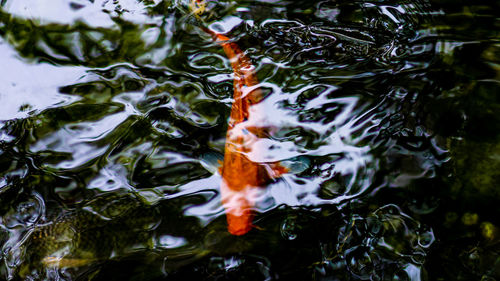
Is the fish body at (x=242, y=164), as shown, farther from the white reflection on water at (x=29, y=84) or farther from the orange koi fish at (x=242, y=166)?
the white reflection on water at (x=29, y=84)

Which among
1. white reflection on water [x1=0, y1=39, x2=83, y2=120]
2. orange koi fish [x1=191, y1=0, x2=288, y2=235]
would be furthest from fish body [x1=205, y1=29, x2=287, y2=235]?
white reflection on water [x1=0, y1=39, x2=83, y2=120]

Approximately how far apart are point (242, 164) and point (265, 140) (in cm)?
23

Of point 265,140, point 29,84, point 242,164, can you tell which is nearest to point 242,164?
point 242,164

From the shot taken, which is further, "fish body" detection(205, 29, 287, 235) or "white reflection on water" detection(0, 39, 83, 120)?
"white reflection on water" detection(0, 39, 83, 120)

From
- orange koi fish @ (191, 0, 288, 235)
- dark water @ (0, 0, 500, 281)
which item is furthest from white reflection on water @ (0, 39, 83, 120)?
orange koi fish @ (191, 0, 288, 235)

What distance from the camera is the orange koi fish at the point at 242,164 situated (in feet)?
6.65

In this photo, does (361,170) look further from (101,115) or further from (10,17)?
(10,17)

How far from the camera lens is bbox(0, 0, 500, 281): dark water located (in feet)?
6.31

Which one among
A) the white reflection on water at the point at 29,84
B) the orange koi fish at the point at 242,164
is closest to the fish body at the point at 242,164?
the orange koi fish at the point at 242,164

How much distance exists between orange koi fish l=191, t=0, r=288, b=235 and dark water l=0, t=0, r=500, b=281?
55 millimetres

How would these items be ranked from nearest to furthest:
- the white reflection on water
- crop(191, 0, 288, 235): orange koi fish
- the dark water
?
the dark water → crop(191, 0, 288, 235): orange koi fish → the white reflection on water

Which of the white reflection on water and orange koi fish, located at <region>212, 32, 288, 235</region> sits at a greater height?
the white reflection on water

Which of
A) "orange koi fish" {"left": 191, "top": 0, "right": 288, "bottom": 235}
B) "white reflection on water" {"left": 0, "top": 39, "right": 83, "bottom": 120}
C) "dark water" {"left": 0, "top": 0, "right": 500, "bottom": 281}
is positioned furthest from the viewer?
"white reflection on water" {"left": 0, "top": 39, "right": 83, "bottom": 120}

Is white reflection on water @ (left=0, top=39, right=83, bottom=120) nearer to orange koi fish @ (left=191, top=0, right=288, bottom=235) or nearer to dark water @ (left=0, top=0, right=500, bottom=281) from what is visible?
dark water @ (left=0, top=0, right=500, bottom=281)
